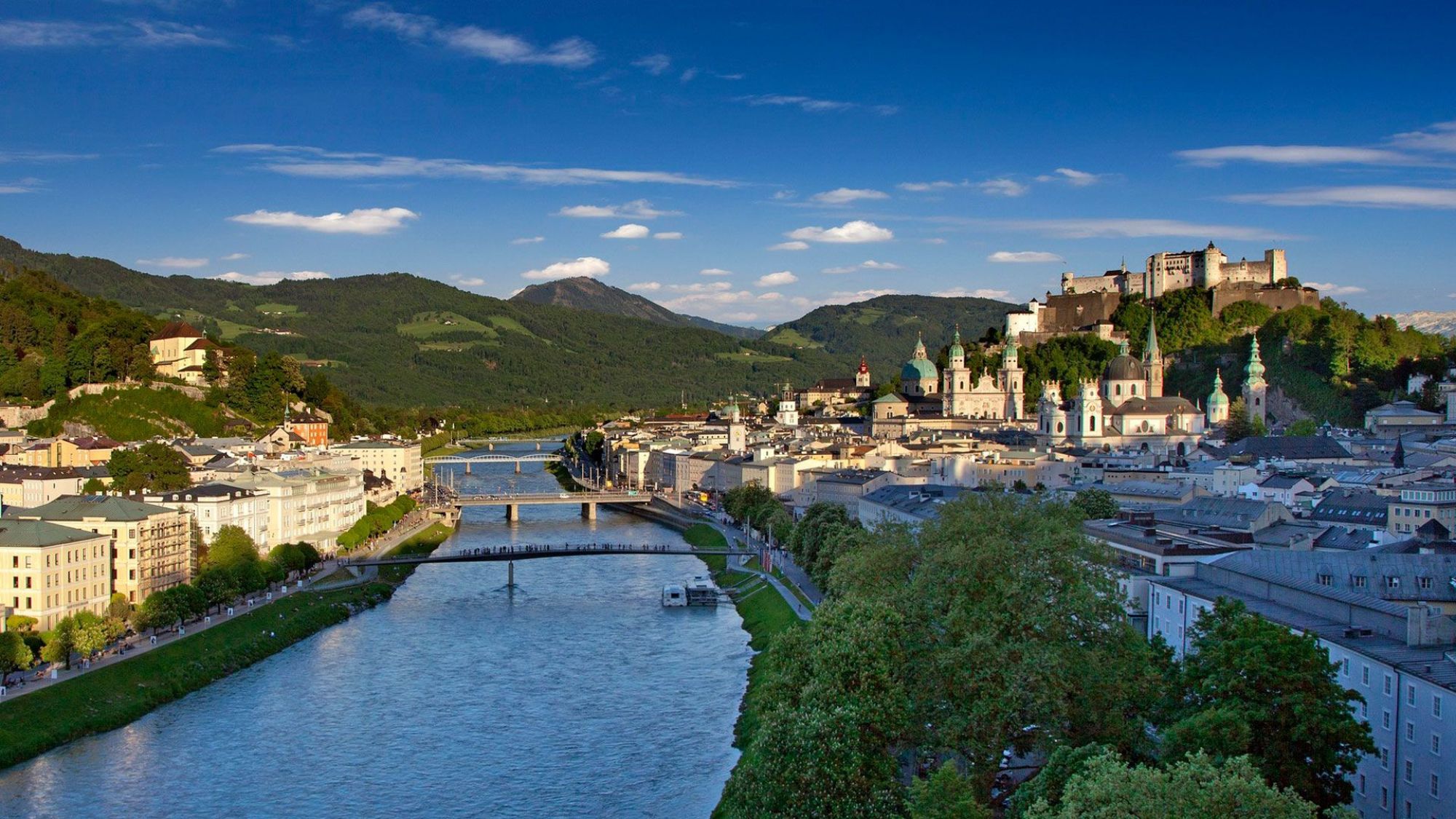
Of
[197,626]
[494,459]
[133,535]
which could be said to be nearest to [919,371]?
[494,459]

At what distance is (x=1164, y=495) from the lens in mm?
53438

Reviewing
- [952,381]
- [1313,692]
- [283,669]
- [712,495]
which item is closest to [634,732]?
[283,669]

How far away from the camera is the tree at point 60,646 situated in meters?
34.5

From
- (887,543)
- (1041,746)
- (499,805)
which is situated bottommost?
(499,805)

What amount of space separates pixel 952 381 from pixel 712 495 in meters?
25.9

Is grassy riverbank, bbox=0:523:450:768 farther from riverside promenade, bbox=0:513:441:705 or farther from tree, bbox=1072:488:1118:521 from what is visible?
tree, bbox=1072:488:1118:521

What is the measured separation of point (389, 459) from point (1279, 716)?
7158cm

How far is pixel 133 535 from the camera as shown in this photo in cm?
4238

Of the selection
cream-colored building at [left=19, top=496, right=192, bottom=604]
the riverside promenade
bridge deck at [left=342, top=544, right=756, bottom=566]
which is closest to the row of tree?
the riverside promenade

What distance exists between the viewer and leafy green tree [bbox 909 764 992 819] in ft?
61.2

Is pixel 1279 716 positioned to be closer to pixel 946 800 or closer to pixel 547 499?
pixel 946 800

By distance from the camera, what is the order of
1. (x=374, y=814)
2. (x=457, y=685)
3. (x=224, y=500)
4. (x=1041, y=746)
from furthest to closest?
(x=224, y=500), (x=457, y=685), (x=374, y=814), (x=1041, y=746)

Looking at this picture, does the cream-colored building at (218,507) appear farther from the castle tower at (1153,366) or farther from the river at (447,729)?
the castle tower at (1153,366)

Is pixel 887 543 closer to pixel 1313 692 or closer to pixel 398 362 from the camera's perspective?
pixel 1313 692
